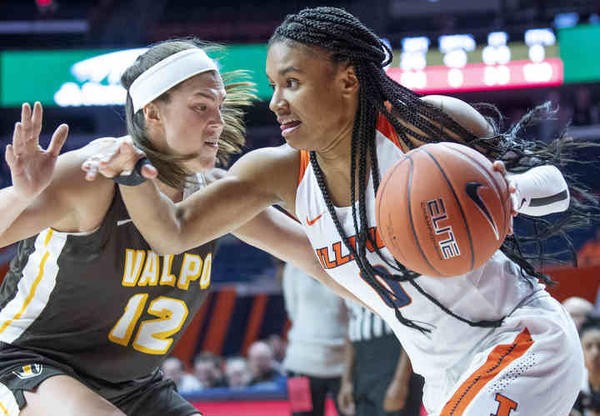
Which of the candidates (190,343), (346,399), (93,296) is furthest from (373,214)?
(190,343)

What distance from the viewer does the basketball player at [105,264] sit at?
2.92 metres

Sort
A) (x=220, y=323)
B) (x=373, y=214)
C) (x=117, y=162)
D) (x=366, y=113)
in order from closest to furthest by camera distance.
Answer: (x=117, y=162) < (x=373, y=214) < (x=366, y=113) < (x=220, y=323)

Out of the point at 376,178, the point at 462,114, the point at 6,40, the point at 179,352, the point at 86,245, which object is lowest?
Result: the point at 179,352

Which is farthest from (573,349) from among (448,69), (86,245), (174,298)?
(448,69)

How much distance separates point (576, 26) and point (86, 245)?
10802 millimetres

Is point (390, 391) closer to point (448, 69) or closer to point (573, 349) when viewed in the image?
point (573, 349)

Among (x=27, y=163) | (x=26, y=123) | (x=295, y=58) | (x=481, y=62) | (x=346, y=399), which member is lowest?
(x=346, y=399)

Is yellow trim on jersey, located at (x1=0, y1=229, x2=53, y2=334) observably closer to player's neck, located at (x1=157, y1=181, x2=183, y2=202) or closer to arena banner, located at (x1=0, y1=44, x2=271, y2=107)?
player's neck, located at (x1=157, y1=181, x2=183, y2=202)

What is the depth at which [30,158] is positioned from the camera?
2.83 meters

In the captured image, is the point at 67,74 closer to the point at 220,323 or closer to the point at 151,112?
the point at 220,323

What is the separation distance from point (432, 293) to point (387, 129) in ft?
1.84

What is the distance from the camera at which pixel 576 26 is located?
12523 mm

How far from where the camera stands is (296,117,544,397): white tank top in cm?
280

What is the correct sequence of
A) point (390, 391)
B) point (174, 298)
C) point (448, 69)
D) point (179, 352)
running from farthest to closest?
point (179, 352)
point (448, 69)
point (390, 391)
point (174, 298)
